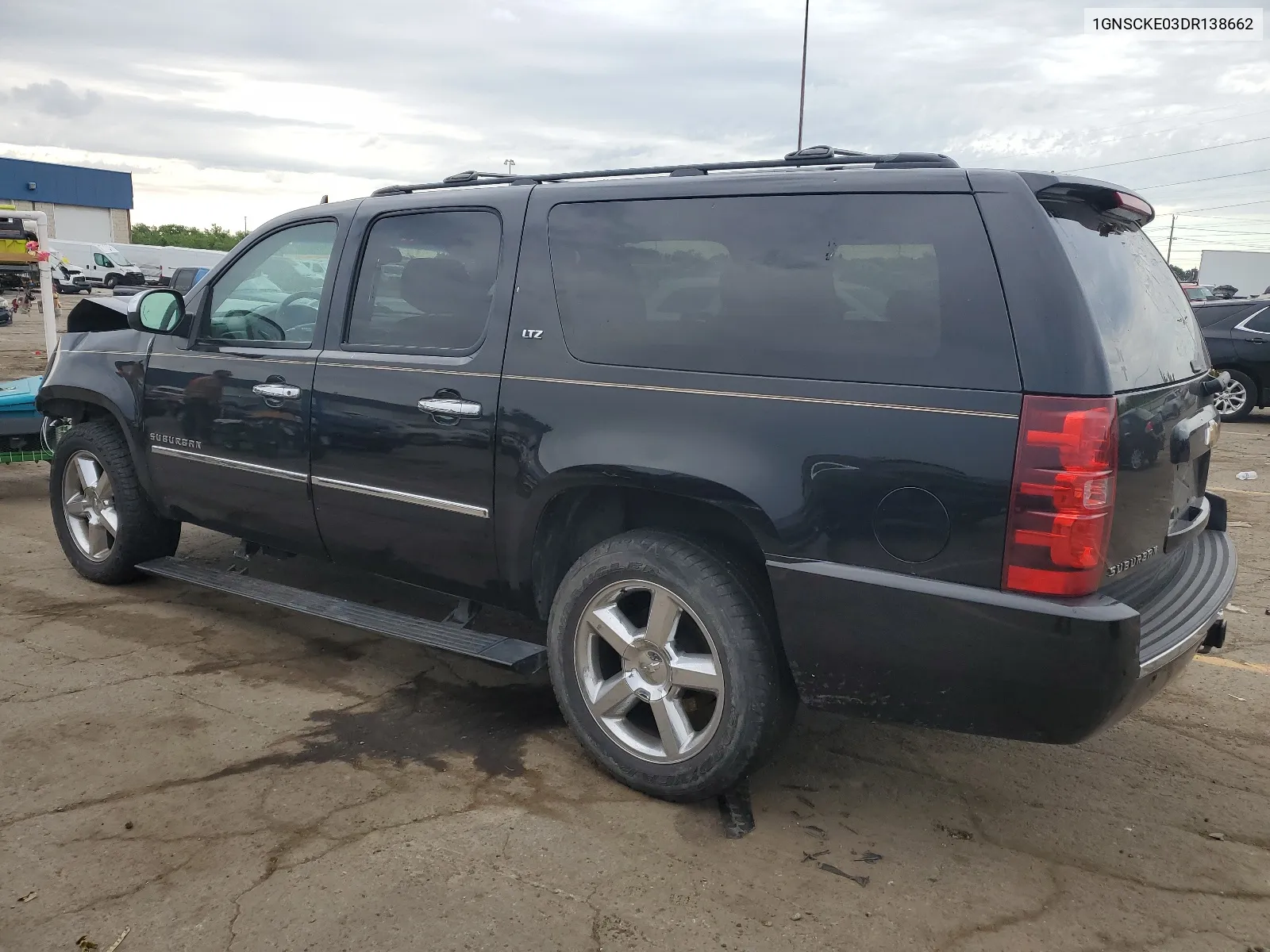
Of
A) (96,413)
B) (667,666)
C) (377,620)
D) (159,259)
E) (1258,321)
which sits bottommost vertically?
(377,620)

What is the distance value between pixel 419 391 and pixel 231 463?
1238mm

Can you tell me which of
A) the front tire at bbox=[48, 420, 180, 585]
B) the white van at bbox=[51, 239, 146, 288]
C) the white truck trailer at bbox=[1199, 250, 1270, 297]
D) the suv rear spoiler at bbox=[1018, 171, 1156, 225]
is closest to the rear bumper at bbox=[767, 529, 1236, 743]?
the suv rear spoiler at bbox=[1018, 171, 1156, 225]

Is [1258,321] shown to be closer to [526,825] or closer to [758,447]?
[758,447]

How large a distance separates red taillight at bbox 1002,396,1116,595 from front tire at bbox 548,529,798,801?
802 millimetres

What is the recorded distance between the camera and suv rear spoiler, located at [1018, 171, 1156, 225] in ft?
8.83

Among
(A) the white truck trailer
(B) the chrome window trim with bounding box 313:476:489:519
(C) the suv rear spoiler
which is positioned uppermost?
(A) the white truck trailer

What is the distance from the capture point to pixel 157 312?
15.3 feet

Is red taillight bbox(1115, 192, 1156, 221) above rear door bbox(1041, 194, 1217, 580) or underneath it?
above

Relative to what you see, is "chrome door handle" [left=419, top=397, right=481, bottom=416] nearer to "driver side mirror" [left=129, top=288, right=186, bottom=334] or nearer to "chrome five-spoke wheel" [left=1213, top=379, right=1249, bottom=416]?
"driver side mirror" [left=129, top=288, right=186, bottom=334]

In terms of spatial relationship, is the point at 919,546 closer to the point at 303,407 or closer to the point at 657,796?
the point at 657,796

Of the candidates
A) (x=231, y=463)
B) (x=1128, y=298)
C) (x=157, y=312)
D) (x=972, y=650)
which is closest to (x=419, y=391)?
(x=231, y=463)

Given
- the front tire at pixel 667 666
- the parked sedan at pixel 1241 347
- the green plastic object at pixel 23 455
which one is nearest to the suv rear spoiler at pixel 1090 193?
the front tire at pixel 667 666

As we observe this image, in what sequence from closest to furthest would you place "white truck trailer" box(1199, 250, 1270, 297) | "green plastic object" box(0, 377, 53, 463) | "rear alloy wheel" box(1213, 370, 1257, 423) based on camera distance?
"green plastic object" box(0, 377, 53, 463), "rear alloy wheel" box(1213, 370, 1257, 423), "white truck trailer" box(1199, 250, 1270, 297)

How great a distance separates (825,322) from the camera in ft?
9.35
